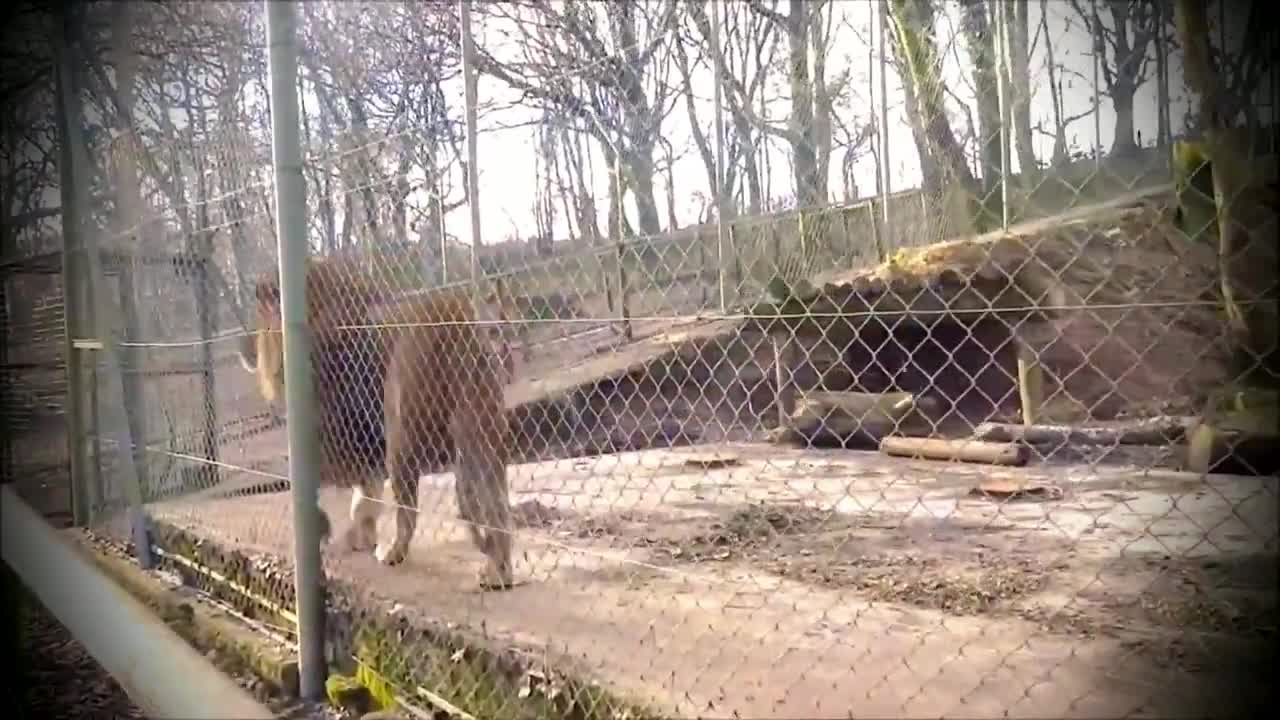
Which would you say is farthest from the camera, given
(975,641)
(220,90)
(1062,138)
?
(220,90)

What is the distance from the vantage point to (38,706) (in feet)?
9.59

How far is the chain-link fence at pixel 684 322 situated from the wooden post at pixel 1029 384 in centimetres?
72

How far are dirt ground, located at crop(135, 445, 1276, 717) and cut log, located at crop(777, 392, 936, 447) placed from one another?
5.19ft

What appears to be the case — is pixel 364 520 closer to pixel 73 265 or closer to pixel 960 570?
pixel 960 570

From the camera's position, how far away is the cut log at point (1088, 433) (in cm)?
629

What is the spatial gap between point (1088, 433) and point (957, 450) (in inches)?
38.6

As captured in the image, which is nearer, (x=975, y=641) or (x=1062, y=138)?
(x=1062, y=138)

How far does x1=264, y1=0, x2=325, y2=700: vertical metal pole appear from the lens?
107 inches

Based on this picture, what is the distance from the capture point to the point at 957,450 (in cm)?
654

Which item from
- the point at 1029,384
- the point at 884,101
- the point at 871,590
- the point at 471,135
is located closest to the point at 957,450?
the point at 1029,384

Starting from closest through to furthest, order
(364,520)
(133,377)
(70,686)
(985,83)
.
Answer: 1. (985,83)
2. (70,686)
3. (364,520)
4. (133,377)

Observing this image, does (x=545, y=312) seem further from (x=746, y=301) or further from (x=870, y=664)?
(x=870, y=664)

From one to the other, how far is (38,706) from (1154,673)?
3545 mm

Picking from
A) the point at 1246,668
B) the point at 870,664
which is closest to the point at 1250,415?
the point at 1246,668
